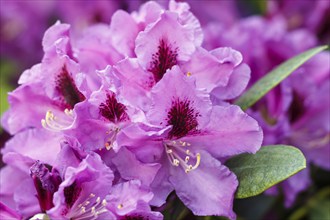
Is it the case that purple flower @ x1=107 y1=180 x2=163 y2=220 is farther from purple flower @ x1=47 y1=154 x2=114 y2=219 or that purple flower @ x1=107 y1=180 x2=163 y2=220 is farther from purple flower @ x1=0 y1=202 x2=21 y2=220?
purple flower @ x1=0 y1=202 x2=21 y2=220

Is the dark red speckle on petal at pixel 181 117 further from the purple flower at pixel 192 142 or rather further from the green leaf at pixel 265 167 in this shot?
the green leaf at pixel 265 167

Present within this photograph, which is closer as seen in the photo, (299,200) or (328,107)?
(328,107)

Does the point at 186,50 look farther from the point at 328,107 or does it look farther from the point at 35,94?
the point at 328,107

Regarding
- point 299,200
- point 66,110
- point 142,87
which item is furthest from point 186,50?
point 299,200

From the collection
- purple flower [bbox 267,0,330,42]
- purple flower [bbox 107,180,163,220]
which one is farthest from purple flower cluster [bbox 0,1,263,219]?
purple flower [bbox 267,0,330,42]

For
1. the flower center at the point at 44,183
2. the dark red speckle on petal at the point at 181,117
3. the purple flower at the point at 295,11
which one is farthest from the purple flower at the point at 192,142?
the purple flower at the point at 295,11

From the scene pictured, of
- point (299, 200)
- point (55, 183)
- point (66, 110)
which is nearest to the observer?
point (55, 183)
